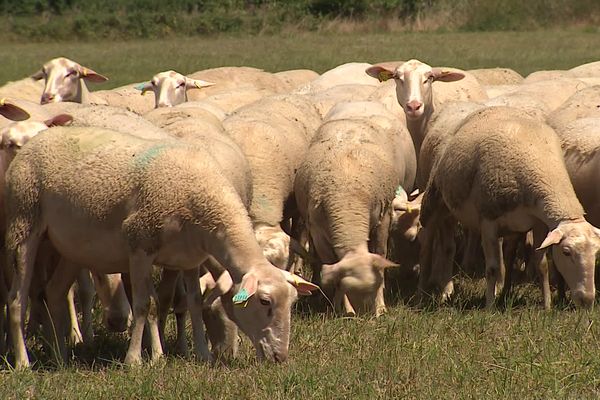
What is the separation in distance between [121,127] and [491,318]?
9.14 feet

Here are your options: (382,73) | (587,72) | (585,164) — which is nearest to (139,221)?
(585,164)

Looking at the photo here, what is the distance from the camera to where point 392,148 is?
379 inches

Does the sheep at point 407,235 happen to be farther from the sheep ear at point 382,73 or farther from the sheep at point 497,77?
the sheep at point 497,77

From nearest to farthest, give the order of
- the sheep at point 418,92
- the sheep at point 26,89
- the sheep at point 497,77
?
the sheep at point 418,92
the sheep at point 26,89
the sheep at point 497,77

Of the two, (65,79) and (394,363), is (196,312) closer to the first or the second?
(394,363)

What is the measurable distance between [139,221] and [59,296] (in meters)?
1.12

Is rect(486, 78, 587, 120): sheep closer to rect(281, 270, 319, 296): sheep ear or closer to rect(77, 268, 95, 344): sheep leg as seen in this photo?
rect(77, 268, 95, 344): sheep leg

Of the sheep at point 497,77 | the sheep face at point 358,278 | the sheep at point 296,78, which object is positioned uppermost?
the sheep face at point 358,278

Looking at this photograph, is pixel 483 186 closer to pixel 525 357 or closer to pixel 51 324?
pixel 525 357

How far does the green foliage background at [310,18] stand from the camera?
35.9 m

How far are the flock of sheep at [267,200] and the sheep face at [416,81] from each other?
0.08ft

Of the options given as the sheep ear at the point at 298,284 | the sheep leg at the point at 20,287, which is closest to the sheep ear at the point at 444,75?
the sheep ear at the point at 298,284

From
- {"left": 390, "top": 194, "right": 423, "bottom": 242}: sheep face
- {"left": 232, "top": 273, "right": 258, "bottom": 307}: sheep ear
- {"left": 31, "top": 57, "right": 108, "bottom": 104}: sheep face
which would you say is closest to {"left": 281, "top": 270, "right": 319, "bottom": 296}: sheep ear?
{"left": 232, "top": 273, "right": 258, "bottom": 307}: sheep ear

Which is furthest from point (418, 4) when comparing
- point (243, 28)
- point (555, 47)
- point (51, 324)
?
point (51, 324)
